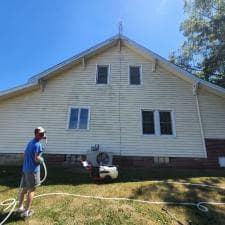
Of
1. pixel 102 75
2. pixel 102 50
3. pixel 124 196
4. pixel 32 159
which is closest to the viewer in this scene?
pixel 32 159

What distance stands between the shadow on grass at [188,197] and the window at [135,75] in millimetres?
6711

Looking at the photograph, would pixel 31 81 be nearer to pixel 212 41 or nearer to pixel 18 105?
pixel 18 105

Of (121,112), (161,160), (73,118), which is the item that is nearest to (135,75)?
(121,112)

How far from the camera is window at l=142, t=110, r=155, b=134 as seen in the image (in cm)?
1297

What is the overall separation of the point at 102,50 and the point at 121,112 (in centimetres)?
423

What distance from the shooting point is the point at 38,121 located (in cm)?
1281

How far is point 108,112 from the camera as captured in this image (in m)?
13.1

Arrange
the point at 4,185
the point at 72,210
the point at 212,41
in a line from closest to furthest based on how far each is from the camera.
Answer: the point at 72,210 < the point at 4,185 < the point at 212,41

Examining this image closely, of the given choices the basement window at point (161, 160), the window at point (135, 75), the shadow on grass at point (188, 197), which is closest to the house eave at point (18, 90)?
the window at point (135, 75)

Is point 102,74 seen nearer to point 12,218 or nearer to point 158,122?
point 158,122

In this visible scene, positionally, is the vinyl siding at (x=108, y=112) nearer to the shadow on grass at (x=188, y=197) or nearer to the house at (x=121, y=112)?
the house at (x=121, y=112)

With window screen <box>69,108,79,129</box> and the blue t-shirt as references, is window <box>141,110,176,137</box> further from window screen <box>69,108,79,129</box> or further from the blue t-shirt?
the blue t-shirt

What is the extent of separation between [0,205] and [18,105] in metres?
7.45

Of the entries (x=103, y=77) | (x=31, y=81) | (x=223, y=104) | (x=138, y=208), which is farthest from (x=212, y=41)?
(x=138, y=208)
